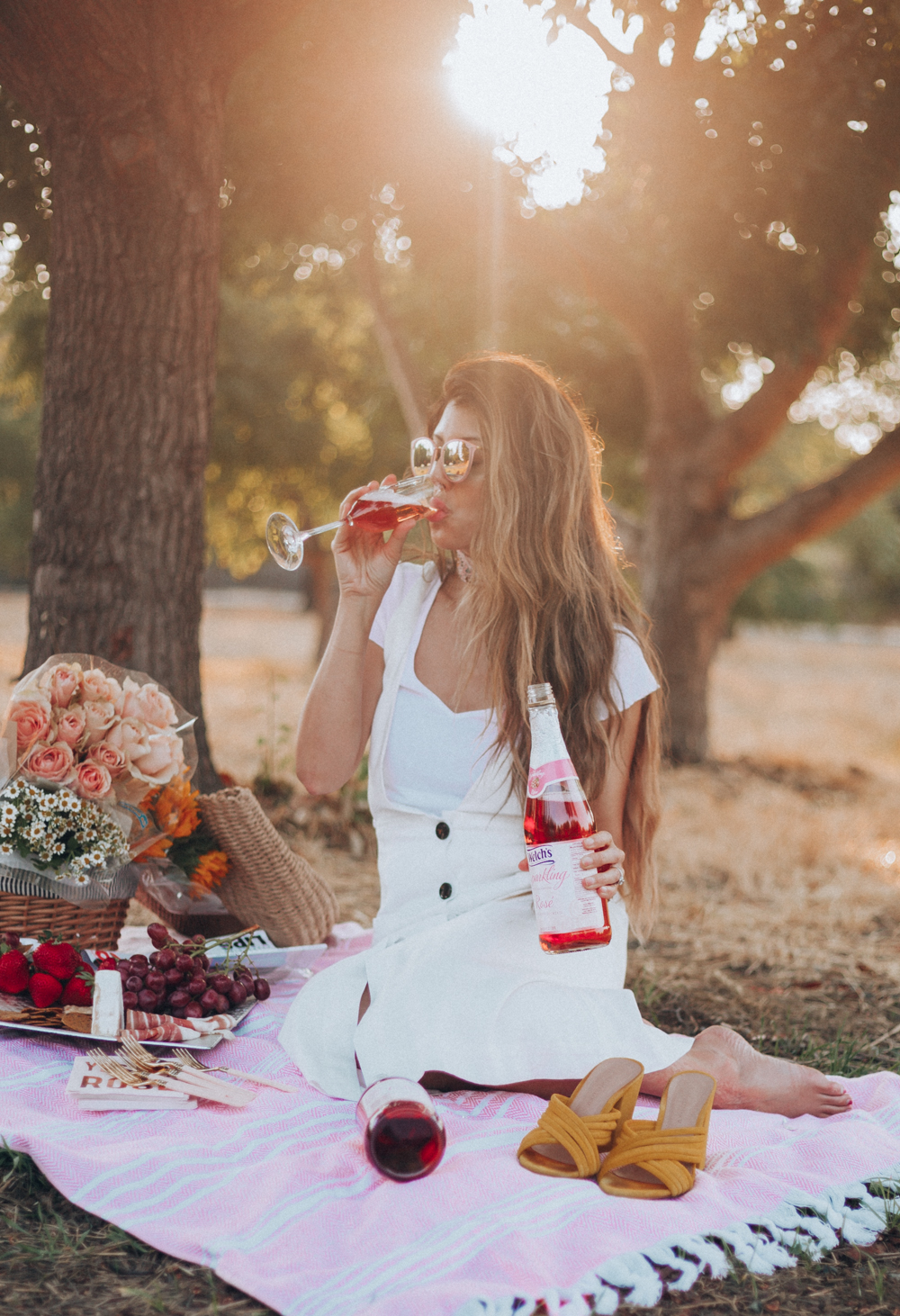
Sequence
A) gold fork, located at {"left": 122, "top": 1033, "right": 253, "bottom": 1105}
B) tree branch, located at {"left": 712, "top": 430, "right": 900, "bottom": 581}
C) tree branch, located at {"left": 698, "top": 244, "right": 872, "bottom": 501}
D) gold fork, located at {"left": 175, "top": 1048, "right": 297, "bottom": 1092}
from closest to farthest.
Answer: gold fork, located at {"left": 122, "top": 1033, "right": 253, "bottom": 1105} → gold fork, located at {"left": 175, "top": 1048, "right": 297, "bottom": 1092} → tree branch, located at {"left": 698, "top": 244, "right": 872, "bottom": 501} → tree branch, located at {"left": 712, "top": 430, "right": 900, "bottom": 581}

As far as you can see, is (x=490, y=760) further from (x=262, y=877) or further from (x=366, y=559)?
(x=262, y=877)

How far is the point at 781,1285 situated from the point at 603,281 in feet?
22.2

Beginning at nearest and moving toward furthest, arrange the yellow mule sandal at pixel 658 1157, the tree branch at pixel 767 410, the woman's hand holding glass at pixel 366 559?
the yellow mule sandal at pixel 658 1157 → the woman's hand holding glass at pixel 366 559 → the tree branch at pixel 767 410

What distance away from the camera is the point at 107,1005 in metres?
2.72

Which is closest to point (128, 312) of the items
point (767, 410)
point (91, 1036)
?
point (91, 1036)

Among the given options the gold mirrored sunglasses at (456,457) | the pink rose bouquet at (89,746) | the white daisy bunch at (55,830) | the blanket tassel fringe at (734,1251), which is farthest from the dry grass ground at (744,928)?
the gold mirrored sunglasses at (456,457)

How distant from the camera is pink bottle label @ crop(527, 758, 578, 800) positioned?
8.17ft

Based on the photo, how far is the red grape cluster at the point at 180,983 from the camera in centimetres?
278

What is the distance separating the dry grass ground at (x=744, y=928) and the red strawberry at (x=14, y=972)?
633 mm

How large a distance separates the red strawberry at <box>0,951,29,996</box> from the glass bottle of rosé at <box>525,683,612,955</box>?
4.35 ft

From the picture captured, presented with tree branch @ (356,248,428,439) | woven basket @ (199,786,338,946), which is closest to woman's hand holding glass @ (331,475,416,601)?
woven basket @ (199,786,338,946)

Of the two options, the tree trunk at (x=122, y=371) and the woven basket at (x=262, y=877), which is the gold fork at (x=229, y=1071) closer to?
the woven basket at (x=262, y=877)

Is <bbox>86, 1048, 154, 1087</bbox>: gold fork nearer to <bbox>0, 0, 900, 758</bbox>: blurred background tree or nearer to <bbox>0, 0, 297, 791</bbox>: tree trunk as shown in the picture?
<bbox>0, 0, 297, 791</bbox>: tree trunk

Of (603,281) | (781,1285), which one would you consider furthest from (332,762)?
(603,281)
